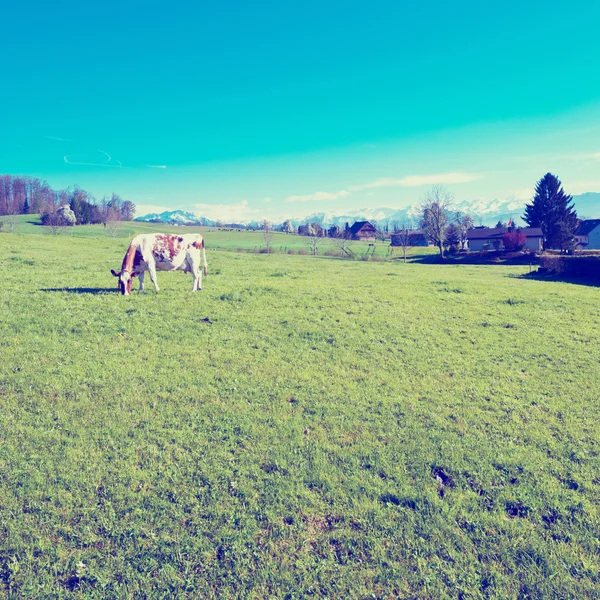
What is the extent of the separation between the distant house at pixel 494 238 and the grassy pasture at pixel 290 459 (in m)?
88.4

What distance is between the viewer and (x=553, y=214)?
77.7 m

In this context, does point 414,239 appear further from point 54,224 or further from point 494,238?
point 54,224

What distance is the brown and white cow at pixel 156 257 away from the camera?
15.7m

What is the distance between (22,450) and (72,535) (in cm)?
236

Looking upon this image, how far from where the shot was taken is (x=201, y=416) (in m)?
7.84

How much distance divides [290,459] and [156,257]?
1205 centimetres

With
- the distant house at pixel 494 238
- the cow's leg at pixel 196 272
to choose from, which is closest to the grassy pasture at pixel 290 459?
the cow's leg at pixel 196 272

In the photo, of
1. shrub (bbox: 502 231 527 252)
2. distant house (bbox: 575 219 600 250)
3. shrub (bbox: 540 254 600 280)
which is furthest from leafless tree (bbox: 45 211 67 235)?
distant house (bbox: 575 219 600 250)

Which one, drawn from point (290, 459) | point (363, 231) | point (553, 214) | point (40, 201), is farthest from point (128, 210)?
point (290, 459)

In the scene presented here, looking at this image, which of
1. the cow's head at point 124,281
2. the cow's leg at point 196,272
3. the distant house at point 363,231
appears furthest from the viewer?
the distant house at point 363,231

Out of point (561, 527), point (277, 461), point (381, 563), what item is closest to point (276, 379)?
point (277, 461)

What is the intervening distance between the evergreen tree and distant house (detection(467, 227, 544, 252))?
567 cm

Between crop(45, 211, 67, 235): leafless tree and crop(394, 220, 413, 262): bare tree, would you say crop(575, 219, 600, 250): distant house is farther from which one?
crop(45, 211, 67, 235): leafless tree

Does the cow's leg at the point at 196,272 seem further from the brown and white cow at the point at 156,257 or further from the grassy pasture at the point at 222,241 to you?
Result: the grassy pasture at the point at 222,241
